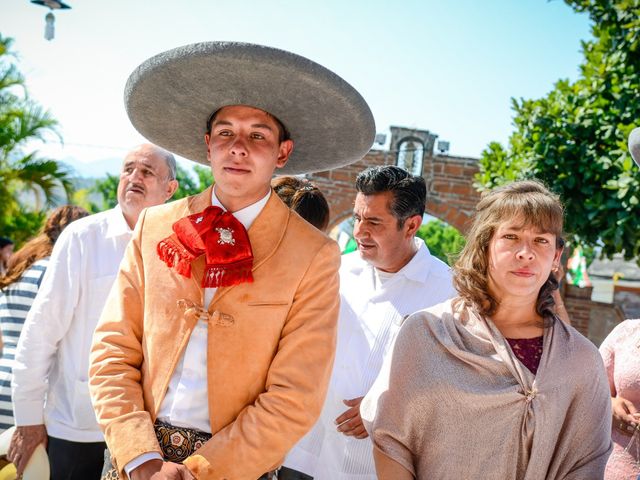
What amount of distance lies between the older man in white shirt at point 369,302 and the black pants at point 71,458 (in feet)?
3.06

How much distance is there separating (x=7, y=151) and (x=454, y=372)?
1183 centimetres

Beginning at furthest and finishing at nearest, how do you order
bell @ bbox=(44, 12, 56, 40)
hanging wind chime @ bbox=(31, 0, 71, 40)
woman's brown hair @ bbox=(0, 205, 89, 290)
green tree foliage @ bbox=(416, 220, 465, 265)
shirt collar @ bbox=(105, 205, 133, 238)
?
green tree foliage @ bbox=(416, 220, 465, 265), bell @ bbox=(44, 12, 56, 40), hanging wind chime @ bbox=(31, 0, 71, 40), woman's brown hair @ bbox=(0, 205, 89, 290), shirt collar @ bbox=(105, 205, 133, 238)

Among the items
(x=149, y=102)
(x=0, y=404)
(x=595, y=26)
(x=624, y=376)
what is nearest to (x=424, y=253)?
(x=624, y=376)

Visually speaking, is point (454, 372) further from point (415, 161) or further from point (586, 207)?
point (415, 161)

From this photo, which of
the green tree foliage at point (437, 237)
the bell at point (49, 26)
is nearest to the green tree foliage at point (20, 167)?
the bell at point (49, 26)

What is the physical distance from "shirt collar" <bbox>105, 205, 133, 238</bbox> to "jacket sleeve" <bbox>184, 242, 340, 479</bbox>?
55.3 inches

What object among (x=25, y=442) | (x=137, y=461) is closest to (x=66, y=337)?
(x=25, y=442)

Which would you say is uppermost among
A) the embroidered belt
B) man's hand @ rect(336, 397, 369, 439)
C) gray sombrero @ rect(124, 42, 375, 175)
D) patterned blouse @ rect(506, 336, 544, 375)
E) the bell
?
the bell

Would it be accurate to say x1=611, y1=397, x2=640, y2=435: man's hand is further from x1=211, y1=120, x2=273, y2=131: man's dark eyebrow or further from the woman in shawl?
x1=211, y1=120, x2=273, y2=131: man's dark eyebrow

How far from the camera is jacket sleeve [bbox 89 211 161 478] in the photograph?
1891mm

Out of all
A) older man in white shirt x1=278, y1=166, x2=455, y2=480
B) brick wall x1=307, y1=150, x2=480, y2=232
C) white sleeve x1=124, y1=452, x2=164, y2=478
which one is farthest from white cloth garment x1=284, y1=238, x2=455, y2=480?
brick wall x1=307, y1=150, x2=480, y2=232

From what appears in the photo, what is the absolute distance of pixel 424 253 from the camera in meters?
3.26

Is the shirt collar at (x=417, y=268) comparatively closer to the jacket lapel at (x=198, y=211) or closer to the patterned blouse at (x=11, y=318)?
the jacket lapel at (x=198, y=211)

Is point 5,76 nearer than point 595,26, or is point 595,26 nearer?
point 595,26
